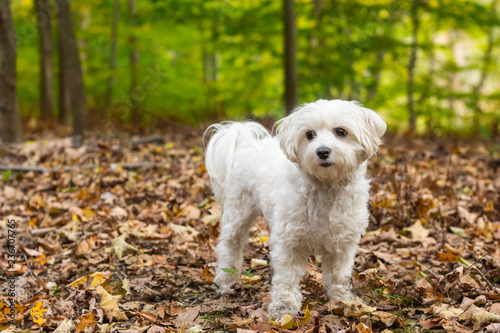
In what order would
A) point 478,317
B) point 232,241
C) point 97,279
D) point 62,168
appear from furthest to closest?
point 62,168
point 232,241
point 97,279
point 478,317

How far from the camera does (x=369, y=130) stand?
3.07 meters

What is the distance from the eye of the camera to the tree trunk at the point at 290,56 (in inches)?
342

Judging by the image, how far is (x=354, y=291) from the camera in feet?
11.8

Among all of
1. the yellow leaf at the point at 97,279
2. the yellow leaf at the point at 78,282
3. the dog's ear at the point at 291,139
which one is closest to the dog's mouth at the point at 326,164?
the dog's ear at the point at 291,139

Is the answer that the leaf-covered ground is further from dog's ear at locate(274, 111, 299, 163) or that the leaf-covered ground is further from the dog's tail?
dog's ear at locate(274, 111, 299, 163)

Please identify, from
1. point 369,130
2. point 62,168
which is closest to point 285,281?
point 369,130

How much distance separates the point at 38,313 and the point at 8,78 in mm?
Answer: 7146

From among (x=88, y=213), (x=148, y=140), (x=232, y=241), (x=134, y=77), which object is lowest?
(x=88, y=213)

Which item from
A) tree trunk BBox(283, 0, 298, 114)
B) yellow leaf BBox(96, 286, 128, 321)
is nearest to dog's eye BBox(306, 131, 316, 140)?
yellow leaf BBox(96, 286, 128, 321)

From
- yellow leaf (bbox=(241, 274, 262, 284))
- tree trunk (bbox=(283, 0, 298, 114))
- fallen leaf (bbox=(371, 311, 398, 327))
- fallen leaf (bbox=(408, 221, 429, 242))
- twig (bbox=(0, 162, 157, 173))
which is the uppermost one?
tree trunk (bbox=(283, 0, 298, 114))

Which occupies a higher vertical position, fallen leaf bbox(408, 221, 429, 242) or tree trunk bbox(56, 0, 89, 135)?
tree trunk bbox(56, 0, 89, 135)

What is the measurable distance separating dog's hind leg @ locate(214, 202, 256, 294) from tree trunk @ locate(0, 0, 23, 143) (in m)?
7.08

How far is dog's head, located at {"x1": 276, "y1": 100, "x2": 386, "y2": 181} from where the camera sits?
2912 mm

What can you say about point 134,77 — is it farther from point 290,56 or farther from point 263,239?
point 263,239
